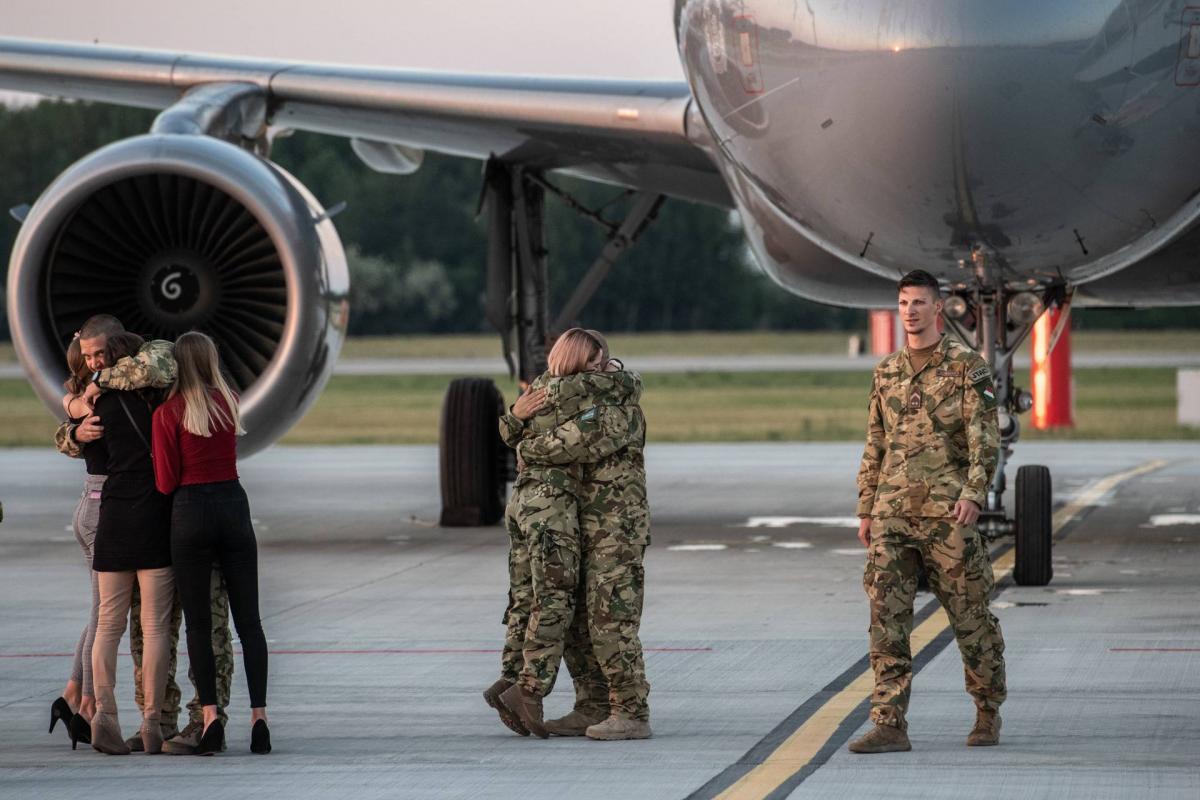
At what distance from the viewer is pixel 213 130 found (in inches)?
482

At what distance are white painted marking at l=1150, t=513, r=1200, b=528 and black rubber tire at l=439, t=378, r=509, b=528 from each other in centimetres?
417

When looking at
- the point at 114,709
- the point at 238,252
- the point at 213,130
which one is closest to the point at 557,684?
the point at 114,709

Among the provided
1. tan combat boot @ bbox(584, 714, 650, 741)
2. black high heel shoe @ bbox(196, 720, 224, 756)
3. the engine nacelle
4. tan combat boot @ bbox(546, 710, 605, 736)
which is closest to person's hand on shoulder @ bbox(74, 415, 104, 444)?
black high heel shoe @ bbox(196, 720, 224, 756)

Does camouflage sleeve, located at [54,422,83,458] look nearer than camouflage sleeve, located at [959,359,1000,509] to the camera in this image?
No

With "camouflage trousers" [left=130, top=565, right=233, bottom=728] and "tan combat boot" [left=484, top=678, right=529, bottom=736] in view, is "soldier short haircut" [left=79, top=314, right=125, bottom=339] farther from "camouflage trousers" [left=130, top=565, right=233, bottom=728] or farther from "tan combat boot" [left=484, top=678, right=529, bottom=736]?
"tan combat boot" [left=484, top=678, right=529, bottom=736]

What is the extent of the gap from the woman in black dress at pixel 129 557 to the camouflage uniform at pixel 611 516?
1.12 m

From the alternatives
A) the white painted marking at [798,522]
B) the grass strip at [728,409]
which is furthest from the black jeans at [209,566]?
the grass strip at [728,409]

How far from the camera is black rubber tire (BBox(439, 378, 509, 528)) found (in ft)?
44.5

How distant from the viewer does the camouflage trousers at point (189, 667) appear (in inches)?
250

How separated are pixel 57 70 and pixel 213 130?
151cm

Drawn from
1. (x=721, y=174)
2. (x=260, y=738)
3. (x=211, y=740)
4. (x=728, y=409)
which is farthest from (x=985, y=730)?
(x=728, y=409)

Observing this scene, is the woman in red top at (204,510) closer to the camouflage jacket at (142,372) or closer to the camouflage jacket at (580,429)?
the camouflage jacket at (142,372)

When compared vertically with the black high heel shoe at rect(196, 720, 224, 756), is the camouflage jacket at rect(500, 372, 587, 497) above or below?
above

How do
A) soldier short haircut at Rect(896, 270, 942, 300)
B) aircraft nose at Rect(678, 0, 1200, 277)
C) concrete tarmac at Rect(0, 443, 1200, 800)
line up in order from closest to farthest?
concrete tarmac at Rect(0, 443, 1200, 800) < soldier short haircut at Rect(896, 270, 942, 300) < aircraft nose at Rect(678, 0, 1200, 277)
